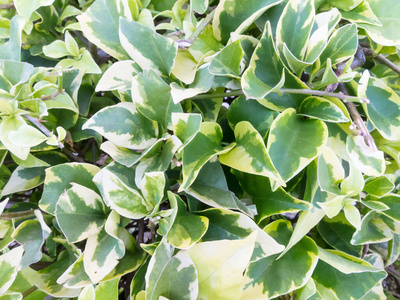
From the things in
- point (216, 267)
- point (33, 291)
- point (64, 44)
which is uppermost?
point (64, 44)

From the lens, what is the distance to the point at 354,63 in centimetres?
53

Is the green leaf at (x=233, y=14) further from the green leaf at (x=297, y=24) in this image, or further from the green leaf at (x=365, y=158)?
the green leaf at (x=365, y=158)

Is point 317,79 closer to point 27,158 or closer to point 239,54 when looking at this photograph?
point 239,54

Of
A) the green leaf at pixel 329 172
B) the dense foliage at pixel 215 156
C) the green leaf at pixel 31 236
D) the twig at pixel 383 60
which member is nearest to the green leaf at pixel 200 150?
the dense foliage at pixel 215 156

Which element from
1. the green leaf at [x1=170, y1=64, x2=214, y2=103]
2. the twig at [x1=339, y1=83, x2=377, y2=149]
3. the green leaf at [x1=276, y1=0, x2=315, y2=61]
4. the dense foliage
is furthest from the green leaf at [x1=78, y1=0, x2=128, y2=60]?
the twig at [x1=339, y1=83, x2=377, y2=149]

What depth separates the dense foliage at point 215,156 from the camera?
1.20 feet

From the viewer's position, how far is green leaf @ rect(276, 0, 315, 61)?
401mm

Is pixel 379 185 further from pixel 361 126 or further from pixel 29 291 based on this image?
pixel 29 291

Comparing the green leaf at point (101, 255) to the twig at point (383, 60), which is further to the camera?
the twig at point (383, 60)

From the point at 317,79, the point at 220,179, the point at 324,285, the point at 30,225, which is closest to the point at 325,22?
the point at 317,79

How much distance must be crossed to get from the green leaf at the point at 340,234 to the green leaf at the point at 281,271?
0.24 ft

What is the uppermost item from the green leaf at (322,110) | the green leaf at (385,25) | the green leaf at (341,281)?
the green leaf at (385,25)

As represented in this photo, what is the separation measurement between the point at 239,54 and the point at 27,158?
329 millimetres

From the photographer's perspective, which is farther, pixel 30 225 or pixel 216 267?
pixel 30 225
